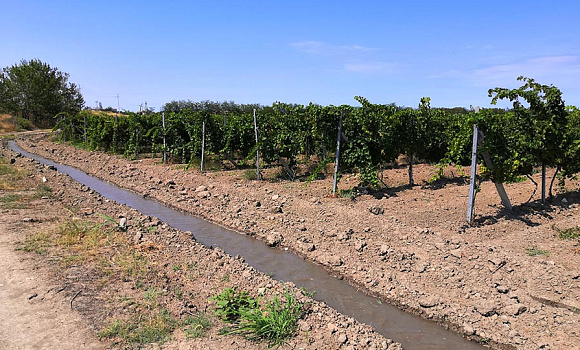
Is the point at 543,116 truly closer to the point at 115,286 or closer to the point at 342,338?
the point at 342,338

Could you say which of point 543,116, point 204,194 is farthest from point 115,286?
point 543,116

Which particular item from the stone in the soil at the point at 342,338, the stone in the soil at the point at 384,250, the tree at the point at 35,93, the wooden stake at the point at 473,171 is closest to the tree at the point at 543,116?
the wooden stake at the point at 473,171

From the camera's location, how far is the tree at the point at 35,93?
4622cm

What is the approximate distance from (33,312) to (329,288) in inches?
156

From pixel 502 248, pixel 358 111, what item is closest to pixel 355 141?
pixel 358 111

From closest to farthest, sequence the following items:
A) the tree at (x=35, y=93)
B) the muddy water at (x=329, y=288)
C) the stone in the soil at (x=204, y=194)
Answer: the muddy water at (x=329, y=288)
the stone in the soil at (x=204, y=194)
the tree at (x=35, y=93)

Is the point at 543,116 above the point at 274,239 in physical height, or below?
above

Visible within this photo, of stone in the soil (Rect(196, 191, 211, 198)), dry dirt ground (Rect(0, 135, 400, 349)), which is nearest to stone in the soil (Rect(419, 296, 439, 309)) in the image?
dry dirt ground (Rect(0, 135, 400, 349))

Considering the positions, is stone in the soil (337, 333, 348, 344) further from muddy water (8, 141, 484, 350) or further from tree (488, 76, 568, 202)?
tree (488, 76, 568, 202)

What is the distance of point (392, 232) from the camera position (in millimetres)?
7762

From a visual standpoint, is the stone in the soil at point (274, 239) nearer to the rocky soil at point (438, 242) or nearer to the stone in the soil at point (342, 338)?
the rocky soil at point (438, 242)

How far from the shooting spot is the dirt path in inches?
Result: 168

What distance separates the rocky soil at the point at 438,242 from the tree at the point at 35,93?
139 ft

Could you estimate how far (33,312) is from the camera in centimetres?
487
